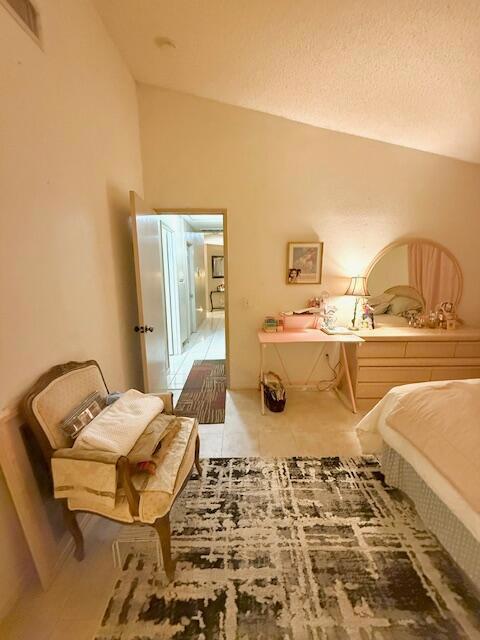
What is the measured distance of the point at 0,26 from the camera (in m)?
1.09

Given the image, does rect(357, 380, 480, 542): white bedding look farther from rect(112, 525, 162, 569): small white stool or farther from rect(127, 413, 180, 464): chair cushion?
rect(112, 525, 162, 569): small white stool

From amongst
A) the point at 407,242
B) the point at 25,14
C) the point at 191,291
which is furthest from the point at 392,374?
the point at 191,291

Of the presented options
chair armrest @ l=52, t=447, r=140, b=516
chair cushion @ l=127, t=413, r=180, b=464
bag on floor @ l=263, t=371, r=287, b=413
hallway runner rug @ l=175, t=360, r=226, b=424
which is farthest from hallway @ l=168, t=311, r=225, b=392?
chair armrest @ l=52, t=447, r=140, b=516

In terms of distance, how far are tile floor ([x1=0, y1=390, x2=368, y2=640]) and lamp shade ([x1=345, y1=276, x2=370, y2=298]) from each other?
46.1 inches

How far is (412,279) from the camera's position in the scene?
9.83 ft

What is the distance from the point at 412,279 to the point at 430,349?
2.67 ft

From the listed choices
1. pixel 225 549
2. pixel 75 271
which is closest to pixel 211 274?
pixel 75 271

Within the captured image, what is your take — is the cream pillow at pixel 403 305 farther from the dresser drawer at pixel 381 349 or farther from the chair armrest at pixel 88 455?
the chair armrest at pixel 88 455

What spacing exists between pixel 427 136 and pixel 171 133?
2.40m

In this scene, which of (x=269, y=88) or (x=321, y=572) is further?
(x=269, y=88)

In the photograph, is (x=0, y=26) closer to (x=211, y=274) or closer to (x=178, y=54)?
(x=178, y=54)

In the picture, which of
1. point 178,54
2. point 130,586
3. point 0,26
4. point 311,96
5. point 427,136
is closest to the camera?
point 0,26

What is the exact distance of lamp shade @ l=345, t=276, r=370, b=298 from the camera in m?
2.93

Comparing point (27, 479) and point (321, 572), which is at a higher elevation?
point (27, 479)
